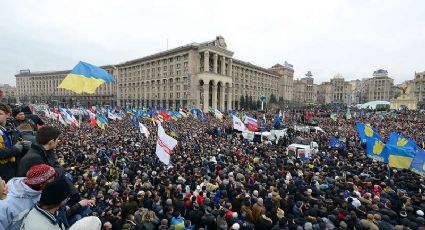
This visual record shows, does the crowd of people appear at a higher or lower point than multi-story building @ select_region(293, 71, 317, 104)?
lower

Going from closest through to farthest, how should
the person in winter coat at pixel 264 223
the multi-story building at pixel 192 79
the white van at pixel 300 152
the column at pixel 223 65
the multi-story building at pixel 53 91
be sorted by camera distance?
1. the person in winter coat at pixel 264 223
2. the white van at pixel 300 152
3. the multi-story building at pixel 192 79
4. the column at pixel 223 65
5. the multi-story building at pixel 53 91

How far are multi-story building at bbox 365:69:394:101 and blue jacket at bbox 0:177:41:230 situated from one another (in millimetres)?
168206

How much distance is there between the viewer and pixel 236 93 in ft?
274

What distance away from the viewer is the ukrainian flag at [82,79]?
1134cm

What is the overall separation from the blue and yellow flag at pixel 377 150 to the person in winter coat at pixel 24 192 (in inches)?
506

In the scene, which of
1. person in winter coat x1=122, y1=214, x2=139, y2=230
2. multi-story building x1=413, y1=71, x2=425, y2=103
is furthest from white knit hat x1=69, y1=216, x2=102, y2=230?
multi-story building x1=413, y1=71, x2=425, y2=103

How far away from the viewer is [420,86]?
99.1 meters

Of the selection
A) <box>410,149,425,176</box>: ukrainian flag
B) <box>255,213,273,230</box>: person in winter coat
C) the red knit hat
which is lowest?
<box>255,213,273,230</box>: person in winter coat

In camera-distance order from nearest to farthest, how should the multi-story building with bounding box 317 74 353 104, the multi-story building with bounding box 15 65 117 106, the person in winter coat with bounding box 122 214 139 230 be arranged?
the person in winter coat with bounding box 122 214 139 230
the multi-story building with bounding box 15 65 117 106
the multi-story building with bounding box 317 74 353 104

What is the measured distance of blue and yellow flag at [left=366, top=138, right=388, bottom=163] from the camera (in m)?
11.1

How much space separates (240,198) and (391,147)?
7.72m

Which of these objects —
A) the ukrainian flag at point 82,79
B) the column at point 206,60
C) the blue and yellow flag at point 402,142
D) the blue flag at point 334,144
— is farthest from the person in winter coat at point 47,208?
the column at point 206,60

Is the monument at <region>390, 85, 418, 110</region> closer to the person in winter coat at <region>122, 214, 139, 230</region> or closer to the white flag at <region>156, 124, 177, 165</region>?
the white flag at <region>156, 124, 177, 165</region>

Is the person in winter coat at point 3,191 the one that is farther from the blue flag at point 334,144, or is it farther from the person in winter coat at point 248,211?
the blue flag at point 334,144
